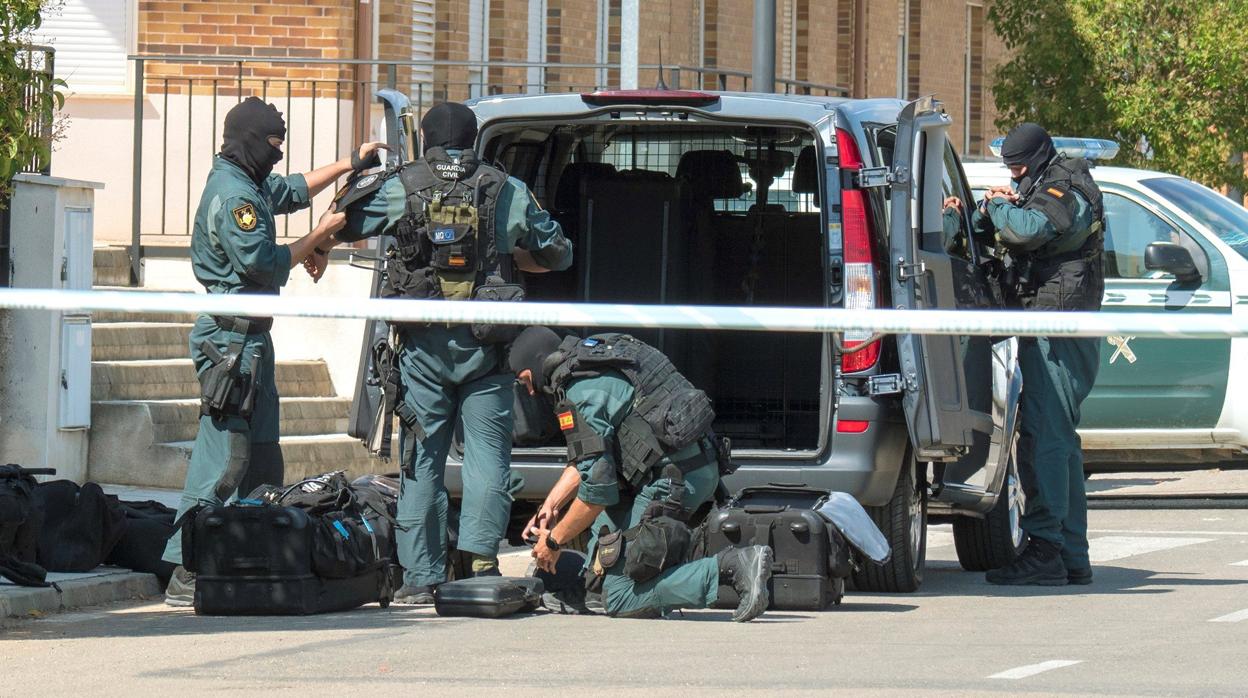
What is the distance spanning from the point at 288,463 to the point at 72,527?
10.5 ft

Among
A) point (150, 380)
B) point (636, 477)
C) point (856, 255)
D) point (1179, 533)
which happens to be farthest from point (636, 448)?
point (150, 380)

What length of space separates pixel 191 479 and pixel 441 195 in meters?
1.43

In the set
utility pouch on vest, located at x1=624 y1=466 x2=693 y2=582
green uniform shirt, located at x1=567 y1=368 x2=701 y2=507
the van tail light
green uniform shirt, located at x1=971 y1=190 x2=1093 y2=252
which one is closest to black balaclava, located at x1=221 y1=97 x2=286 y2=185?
green uniform shirt, located at x1=567 y1=368 x2=701 y2=507

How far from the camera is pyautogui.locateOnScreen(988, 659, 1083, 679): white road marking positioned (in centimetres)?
637

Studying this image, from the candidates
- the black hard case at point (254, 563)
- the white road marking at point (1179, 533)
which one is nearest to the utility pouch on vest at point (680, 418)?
the black hard case at point (254, 563)

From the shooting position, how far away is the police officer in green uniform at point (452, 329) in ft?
26.3

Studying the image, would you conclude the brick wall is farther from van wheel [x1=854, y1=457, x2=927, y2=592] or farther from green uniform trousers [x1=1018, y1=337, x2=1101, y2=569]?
van wheel [x1=854, y1=457, x2=927, y2=592]

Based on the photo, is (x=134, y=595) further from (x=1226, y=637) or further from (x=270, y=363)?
(x=1226, y=637)

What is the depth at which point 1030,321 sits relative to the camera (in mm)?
5367

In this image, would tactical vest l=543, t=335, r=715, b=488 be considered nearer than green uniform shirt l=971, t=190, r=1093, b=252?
Yes

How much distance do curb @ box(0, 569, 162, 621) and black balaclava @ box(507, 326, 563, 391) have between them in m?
1.85

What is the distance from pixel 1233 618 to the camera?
7.91 metres

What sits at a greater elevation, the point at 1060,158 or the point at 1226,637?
the point at 1060,158

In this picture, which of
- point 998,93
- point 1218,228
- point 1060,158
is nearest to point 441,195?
point 1060,158
